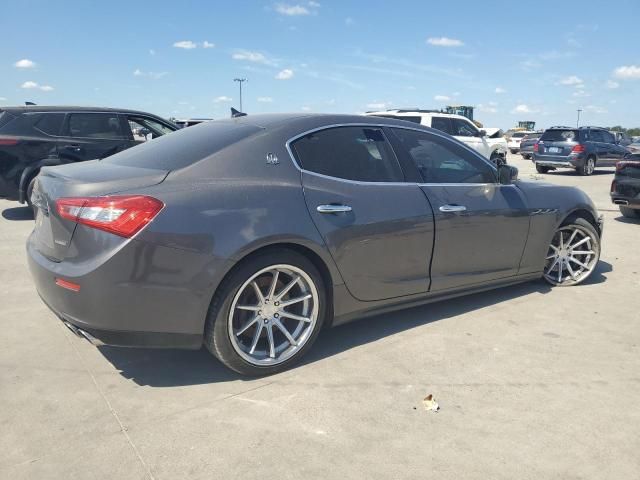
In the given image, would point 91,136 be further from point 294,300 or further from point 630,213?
point 630,213

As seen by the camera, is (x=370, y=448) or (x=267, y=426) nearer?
(x=370, y=448)

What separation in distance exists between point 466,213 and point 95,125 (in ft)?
21.0

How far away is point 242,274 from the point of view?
2881 mm

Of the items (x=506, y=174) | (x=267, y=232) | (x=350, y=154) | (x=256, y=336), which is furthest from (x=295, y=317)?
(x=506, y=174)

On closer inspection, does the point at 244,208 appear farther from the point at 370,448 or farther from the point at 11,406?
the point at 11,406

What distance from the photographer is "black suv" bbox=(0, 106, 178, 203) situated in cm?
741

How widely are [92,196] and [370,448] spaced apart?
1.87 meters

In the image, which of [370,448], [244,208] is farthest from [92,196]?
[370,448]

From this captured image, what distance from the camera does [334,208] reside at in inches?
127

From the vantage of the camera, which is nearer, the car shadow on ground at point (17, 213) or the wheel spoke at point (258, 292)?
the wheel spoke at point (258, 292)

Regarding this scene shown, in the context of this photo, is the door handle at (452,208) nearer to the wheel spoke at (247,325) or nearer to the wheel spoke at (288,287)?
the wheel spoke at (288,287)

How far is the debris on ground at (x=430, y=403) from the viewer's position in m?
2.81

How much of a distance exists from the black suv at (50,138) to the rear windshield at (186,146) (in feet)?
15.6

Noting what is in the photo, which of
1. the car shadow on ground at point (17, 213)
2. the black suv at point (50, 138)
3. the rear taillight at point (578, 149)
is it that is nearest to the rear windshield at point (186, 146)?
the black suv at point (50, 138)
